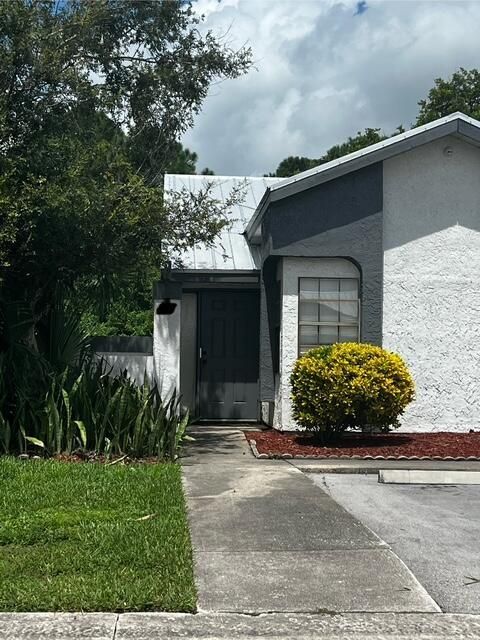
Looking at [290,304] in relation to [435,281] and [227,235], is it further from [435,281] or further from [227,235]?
[227,235]

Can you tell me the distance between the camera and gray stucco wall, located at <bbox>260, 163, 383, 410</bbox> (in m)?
12.1

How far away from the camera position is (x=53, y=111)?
1037 centimetres

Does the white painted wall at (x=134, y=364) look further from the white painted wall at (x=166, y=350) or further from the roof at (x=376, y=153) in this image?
the roof at (x=376, y=153)

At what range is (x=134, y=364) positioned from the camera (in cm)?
1264

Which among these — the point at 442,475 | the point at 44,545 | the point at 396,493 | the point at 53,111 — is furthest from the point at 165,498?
the point at 53,111

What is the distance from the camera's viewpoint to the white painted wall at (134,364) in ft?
41.1

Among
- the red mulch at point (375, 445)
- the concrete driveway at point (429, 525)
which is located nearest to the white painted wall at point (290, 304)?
the red mulch at point (375, 445)

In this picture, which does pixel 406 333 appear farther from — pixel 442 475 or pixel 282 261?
pixel 442 475

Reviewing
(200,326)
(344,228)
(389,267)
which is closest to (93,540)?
(344,228)

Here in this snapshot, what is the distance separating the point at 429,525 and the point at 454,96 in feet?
88.7

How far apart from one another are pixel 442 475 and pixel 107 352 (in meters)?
5.79

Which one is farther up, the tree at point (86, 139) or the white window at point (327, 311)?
the tree at point (86, 139)

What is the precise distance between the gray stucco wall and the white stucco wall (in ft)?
0.61

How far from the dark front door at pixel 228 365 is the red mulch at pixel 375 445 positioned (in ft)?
4.87
